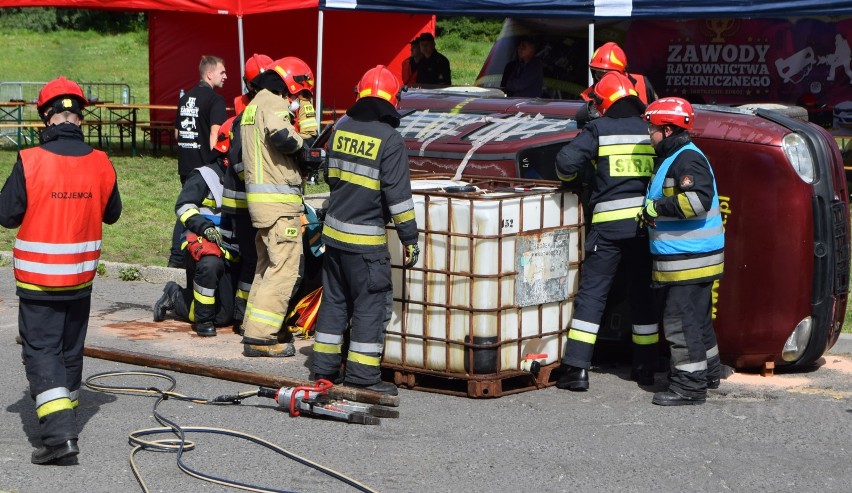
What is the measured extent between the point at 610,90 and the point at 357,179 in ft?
5.12

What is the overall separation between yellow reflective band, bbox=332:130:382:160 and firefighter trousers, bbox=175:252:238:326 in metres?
1.93

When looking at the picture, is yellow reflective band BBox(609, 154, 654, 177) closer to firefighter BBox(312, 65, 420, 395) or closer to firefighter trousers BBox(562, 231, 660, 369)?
firefighter trousers BBox(562, 231, 660, 369)

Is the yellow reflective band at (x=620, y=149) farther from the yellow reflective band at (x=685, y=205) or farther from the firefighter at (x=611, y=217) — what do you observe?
the yellow reflective band at (x=685, y=205)

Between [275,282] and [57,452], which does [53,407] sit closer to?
[57,452]

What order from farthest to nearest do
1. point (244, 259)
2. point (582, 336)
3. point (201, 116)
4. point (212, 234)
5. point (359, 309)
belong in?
point (201, 116), point (244, 259), point (212, 234), point (582, 336), point (359, 309)

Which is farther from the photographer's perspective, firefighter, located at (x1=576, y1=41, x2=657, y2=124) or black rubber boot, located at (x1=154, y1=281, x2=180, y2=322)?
black rubber boot, located at (x1=154, y1=281, x2=180, y2=322)

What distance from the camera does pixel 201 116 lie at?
10562mm

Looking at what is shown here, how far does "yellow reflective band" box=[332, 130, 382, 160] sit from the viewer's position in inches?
252

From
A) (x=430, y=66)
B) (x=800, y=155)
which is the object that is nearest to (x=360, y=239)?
(x=800, y=155)

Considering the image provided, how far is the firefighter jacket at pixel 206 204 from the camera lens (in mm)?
8055

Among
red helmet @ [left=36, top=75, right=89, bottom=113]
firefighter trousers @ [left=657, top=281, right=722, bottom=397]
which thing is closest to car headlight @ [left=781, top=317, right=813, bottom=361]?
firefighter trousers @ [left=657, top=281, right=722, bottom=397]

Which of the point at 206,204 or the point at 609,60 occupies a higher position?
the point at 609,60

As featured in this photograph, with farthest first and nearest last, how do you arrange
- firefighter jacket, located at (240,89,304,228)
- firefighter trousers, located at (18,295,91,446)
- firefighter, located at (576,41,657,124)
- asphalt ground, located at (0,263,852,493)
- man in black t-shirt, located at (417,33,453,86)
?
1. man in black t-shirt, located at (417,33,453,86)
2. firefighter jacket, located at (240,89,304,228)
3. firefighter, located at (576,41,657,124)
4. firefighter trousers, located at (18,295,91,446)
5. asphalt ground, located at (0,263,852,493)

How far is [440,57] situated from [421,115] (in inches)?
258
